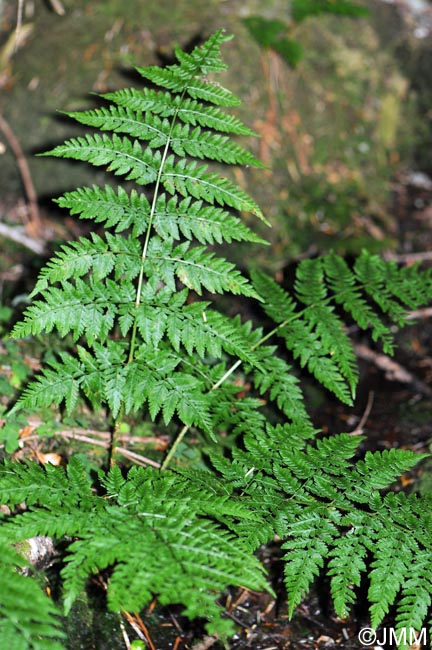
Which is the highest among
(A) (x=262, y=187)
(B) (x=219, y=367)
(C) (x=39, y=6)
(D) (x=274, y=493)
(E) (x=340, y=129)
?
(C) (x=39, y=6)

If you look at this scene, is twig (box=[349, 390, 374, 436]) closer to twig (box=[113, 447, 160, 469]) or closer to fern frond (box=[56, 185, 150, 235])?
twig (box=[113, 447, 160, 469])

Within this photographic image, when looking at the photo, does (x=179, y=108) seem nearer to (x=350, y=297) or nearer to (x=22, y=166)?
(x=350, y=297)

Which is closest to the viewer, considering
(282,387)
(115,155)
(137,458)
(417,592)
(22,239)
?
(417,592)

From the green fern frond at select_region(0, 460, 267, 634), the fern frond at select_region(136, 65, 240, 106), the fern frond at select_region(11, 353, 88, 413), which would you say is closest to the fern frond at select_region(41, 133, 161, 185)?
the fern frond at select_region(136, 65, 240, 106)

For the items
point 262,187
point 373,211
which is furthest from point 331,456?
point 373,211

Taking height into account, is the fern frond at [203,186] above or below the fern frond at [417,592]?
above

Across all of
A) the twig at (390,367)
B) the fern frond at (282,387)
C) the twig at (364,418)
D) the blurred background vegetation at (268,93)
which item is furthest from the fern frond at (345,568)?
the blurred background vegetation at (268,93)

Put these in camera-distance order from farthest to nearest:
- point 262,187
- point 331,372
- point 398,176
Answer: point 398,176 → point 262,187 → point 331,372

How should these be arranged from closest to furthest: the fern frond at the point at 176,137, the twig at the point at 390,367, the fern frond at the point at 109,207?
1. the fern frond at the point at 109,207
2. the fern frond at the point at 176,137
3. the twig at the point at 390,367

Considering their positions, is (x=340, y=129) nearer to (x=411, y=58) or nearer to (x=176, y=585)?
(x=411, y=58)

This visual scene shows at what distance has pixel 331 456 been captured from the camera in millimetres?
2707

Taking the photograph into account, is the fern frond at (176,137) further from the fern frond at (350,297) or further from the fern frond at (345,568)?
the fern frond at (345,568)

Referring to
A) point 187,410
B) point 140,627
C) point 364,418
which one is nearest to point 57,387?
point 187,410

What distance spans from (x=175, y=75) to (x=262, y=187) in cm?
267
